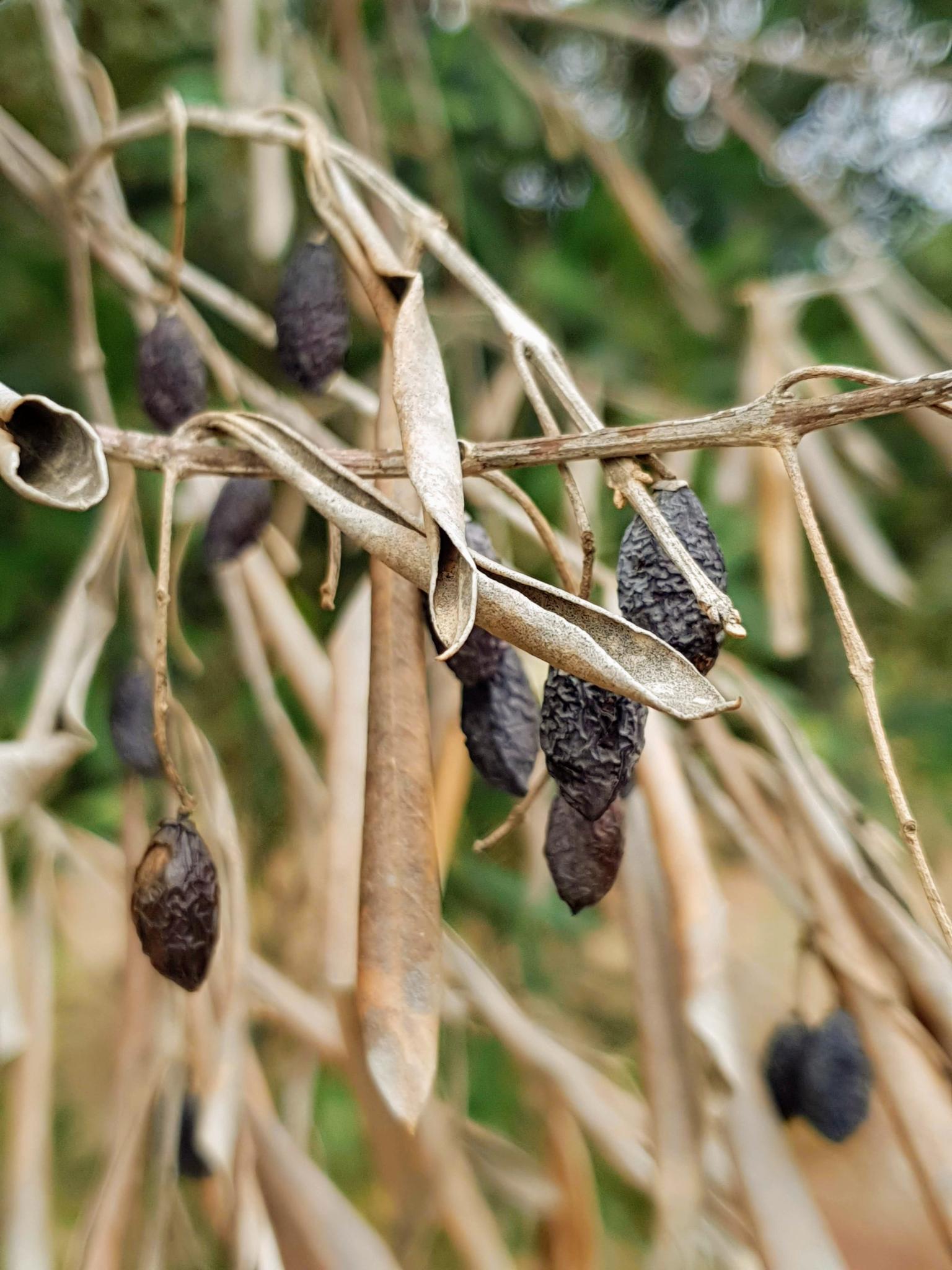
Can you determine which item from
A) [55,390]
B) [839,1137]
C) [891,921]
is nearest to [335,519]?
[891,921]

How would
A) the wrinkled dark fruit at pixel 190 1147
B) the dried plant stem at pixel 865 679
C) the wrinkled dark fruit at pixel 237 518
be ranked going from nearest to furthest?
the dried plant stem at pixel 865 679 → the wrinkled dark fruit at pixel 237 518 → the wrinkled dark fruit at pixel 190 1147

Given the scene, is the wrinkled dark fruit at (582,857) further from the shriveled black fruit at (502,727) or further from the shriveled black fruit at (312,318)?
the shriveled black fruit at (312,318)

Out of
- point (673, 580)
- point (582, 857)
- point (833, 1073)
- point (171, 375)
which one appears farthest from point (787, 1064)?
point (171, 375)

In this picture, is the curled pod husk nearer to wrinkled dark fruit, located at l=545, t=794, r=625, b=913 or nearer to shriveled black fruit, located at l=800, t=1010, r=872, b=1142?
wrinkled dark fruit, located at l=545, t=794, r=625, b=913

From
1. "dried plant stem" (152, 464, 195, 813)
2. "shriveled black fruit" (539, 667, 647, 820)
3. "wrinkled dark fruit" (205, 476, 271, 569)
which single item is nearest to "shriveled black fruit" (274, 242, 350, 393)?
"wrinkled dark fruit" (205, 476, 271, 569)

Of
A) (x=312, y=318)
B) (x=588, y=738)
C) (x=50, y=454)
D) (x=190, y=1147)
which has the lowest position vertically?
(x=190, y=1147)

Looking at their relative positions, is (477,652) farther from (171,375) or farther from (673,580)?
(171,375)

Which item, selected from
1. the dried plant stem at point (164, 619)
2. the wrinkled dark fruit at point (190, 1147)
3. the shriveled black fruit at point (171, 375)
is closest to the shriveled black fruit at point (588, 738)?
the dried plant stem at point (164, 619)
